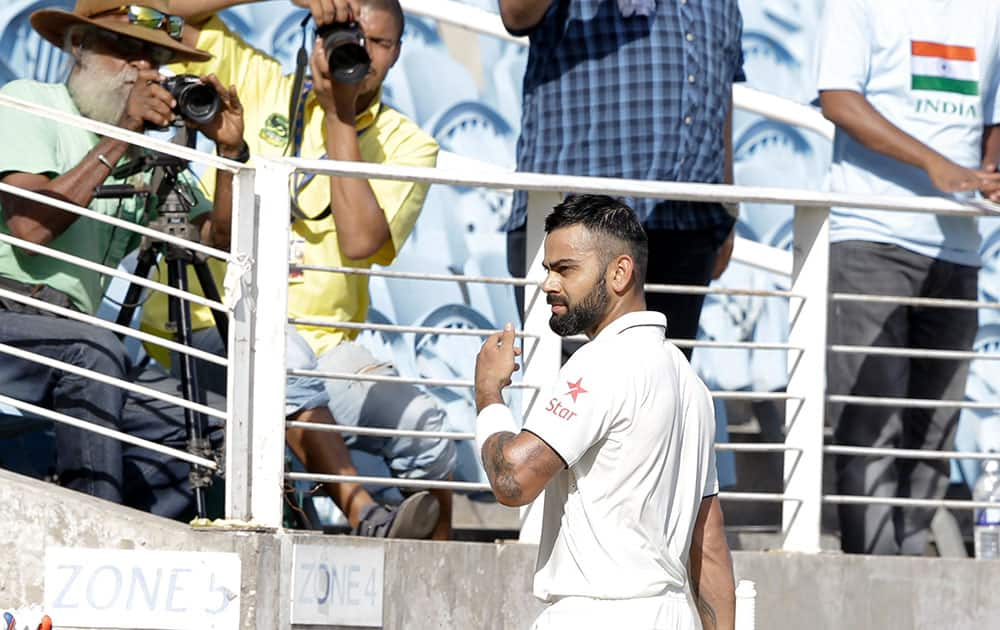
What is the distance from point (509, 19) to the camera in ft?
18.0

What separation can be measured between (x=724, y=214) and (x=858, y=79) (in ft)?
2.28

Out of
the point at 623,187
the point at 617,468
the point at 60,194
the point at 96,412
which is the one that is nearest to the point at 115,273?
the point at 96,412

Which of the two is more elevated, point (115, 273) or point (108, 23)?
point (108, 23)

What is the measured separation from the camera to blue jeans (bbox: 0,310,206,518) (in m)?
4.97

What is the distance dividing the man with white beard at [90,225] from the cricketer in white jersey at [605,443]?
168 centimetres

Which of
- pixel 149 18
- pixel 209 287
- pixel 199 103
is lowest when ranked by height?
pixel 209 287

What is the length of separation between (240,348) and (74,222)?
0.98 metres

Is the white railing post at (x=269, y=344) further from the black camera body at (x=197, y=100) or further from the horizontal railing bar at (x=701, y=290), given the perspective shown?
the horizontal railing bar at (x=701, y=290)

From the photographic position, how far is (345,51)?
18.7 feet

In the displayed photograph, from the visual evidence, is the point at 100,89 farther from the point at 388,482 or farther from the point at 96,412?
the point at 388,482

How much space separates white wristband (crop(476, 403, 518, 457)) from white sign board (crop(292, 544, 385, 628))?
3.52 feet

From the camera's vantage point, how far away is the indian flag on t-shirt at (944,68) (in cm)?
600

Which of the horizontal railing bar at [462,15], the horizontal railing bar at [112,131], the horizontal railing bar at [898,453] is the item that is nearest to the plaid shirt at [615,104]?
the horizontal railing bar at [898,453]

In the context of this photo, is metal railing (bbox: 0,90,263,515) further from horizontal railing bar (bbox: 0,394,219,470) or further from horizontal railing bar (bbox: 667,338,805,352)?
horizontal railing bar (bbox: 667,338,805,352)
